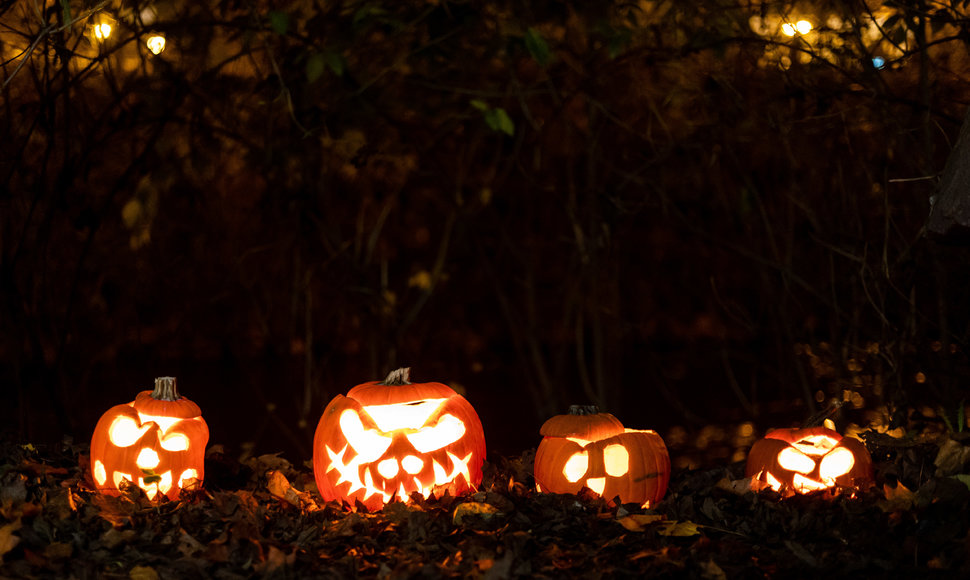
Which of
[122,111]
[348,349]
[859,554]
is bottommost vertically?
[859,554]

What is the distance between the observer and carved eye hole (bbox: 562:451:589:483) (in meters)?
3.19

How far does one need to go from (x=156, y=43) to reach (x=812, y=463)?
3419 millimetres

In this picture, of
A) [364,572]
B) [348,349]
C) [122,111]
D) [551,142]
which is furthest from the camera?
[348,349]

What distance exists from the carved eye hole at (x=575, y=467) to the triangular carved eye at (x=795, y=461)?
2.34ft

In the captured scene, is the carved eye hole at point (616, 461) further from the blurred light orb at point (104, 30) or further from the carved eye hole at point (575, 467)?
the blurred light orb at point (104, 30)

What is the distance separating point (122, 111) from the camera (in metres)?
4.40

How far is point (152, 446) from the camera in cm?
327

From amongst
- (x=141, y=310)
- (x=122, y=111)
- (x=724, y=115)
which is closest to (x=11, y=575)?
(x=122, y=111)

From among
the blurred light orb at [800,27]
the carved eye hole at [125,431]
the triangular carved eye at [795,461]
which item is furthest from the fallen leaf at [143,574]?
the blurred light orb at [800,27]

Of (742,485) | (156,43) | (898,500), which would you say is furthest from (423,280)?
(898,500)

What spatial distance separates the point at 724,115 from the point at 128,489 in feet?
10.2

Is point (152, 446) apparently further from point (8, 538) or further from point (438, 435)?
point (438, 435)

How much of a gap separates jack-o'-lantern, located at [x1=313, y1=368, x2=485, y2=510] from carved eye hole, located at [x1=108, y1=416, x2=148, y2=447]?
64 cm

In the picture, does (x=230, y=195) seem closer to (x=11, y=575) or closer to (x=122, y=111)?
(x=122, y=111)
